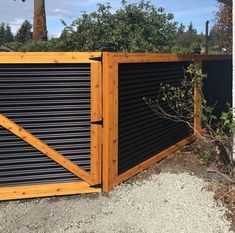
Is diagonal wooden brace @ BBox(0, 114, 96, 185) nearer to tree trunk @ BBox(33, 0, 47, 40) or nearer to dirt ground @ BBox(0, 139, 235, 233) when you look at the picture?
dirt ground @ BBox(0, 139, 235, 233)

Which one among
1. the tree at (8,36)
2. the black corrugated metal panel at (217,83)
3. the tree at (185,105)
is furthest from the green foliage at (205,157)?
the tree at (8,36)

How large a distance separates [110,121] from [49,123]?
0.78 m

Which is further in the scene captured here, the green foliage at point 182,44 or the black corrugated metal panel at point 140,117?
the green foliage at point 182,44

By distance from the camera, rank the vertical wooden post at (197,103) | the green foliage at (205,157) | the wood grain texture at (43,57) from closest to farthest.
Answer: the wood grain texture at (43,57) → the green foliage at (205,157) → the vertical wooden post at (197,103)

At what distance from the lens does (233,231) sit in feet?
15.6

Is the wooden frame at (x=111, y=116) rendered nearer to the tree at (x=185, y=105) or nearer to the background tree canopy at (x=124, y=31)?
the tree at (x=185, y=105)

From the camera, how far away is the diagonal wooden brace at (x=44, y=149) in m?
5.36

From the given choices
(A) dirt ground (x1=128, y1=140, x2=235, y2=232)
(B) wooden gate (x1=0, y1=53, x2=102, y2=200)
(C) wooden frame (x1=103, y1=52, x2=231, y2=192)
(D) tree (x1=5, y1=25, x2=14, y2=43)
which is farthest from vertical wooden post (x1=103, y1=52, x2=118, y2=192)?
(D) tree (x1=5, y1=25, x2=14, y2=43)

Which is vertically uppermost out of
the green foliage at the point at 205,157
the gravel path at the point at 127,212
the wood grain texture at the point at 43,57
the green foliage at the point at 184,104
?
the wood grain texture at the point at 43,57

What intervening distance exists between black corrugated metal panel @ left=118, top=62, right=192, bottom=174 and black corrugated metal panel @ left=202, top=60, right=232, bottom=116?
6.23ft

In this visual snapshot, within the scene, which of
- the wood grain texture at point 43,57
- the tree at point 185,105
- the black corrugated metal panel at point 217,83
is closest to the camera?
the wood grain texture at point 43,57

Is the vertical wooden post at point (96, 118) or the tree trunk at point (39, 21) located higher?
the tree trunk at point (39, 21)

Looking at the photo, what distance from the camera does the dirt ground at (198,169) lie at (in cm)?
551

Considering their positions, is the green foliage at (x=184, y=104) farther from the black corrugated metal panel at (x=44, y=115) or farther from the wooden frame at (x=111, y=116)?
the black corrugated metal panel at (x=44, y=115)
